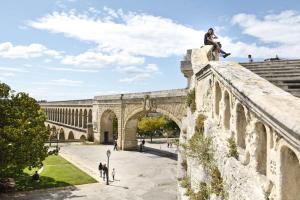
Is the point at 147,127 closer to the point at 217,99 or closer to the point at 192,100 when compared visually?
the point at 192,100

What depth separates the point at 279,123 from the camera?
3752 mm

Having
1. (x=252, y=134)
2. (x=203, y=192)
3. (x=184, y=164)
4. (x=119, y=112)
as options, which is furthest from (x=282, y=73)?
(x=119, y=112)

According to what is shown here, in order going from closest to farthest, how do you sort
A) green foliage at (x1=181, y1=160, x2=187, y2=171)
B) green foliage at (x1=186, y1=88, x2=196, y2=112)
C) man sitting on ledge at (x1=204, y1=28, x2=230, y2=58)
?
green foliage at (x1=186, y1=88, x2=196, y2=112) < green foliage at (x1=181, y1=160, x2=187, y2=171) < man sitting on ledge at (x1=204, y1=28, x2=230, y2=58)

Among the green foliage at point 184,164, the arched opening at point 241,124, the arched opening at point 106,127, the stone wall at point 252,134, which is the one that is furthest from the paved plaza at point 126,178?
the arched opening at point 241,124

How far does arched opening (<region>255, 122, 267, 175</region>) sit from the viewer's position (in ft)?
14.9

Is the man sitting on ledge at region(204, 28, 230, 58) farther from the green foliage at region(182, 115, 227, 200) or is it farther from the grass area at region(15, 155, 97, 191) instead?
the grass area at region(15, 155, 97, 191)

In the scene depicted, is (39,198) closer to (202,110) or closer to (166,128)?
(202,110)

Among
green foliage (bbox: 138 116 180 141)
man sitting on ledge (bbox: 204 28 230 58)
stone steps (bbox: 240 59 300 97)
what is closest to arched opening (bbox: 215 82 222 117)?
stone steps (bbox: 240 59 300 97)

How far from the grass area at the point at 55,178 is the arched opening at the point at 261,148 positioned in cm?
1718

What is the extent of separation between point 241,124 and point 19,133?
13.9 m

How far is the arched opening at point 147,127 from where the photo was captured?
119ft

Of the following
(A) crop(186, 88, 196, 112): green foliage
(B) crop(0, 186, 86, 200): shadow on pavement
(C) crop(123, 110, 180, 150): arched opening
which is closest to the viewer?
(A) crop(186, 88, 196, 112): green foliage

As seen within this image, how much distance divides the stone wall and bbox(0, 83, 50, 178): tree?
11616 millimetres

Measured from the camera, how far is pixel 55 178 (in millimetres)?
21984
